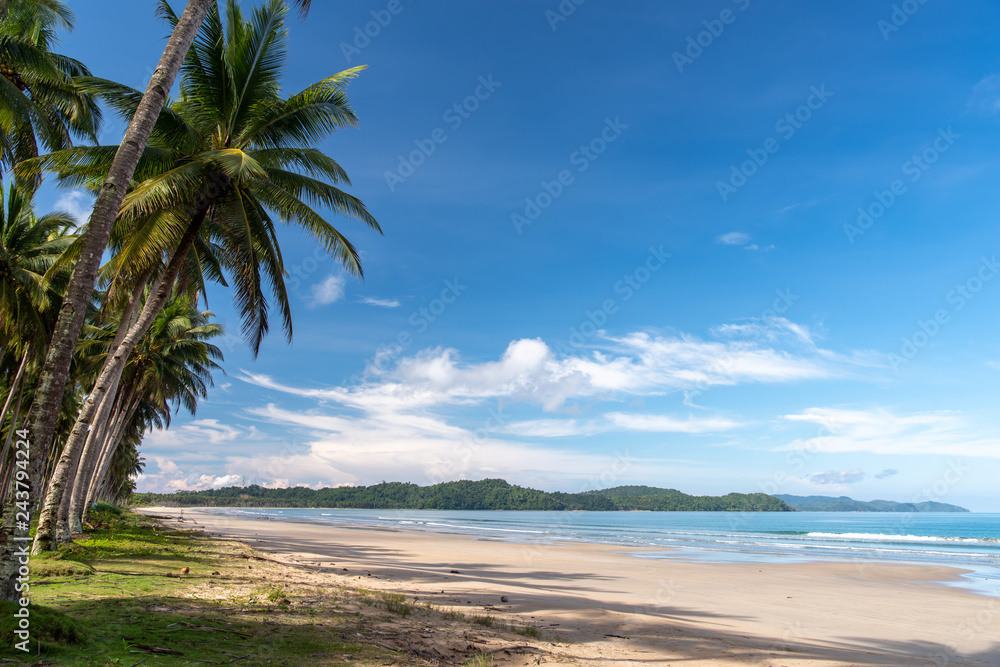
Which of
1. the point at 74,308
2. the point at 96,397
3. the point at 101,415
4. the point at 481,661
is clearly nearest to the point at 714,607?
the point at 481,661

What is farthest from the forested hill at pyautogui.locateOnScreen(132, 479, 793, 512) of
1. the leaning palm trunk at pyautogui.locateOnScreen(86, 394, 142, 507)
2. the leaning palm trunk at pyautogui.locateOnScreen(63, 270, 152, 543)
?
the leaning palm trunk at pyautogui.locateOnScreen(63, 270, 152, 543)

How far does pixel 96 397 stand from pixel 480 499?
6678 inches

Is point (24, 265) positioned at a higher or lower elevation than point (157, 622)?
higher

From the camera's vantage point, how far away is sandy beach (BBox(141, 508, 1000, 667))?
8.18 m

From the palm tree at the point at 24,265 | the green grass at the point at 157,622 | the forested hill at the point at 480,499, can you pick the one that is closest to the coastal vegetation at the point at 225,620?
the green grass at the point at 157,622

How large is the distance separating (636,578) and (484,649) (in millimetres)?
12586

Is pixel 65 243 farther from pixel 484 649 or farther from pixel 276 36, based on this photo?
pixel 484 649

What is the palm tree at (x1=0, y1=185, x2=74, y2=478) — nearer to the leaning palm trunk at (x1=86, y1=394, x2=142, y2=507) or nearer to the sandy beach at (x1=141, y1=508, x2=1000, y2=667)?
the leaning palm trunk at (x1=86, y1=394, x2=142, y2=507)

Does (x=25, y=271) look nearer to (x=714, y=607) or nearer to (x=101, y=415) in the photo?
(x=101, y=415)

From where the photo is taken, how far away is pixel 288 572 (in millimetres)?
12836

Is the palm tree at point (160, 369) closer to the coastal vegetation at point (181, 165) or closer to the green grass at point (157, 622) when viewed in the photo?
the coastal vegetation at point (181, 165)

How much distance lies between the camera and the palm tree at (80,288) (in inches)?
199

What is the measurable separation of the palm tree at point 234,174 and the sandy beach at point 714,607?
7281 millimetres

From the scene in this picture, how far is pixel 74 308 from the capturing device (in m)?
5.64
